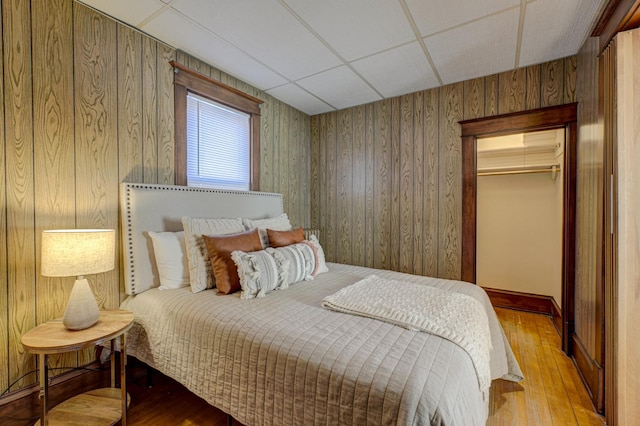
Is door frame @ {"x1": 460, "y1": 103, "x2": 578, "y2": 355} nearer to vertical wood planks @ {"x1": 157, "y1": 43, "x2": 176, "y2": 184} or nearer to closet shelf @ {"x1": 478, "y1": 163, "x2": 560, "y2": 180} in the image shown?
closet shelf @ {"x1": 478, "y1": 163, "x2": 560, "y2": 180}

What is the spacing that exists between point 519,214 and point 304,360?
3758 millimetres

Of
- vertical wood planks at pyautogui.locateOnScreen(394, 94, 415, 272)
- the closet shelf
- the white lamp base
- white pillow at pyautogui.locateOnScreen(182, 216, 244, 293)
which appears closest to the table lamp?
the white lamp base

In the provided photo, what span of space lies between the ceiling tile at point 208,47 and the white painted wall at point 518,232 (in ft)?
10.5

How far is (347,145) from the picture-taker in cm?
363

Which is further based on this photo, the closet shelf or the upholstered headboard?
the closet shelf

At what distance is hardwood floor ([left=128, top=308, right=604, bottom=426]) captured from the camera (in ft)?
5.51

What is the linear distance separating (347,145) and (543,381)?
2944 mm

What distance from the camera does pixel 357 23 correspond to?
6.55ft

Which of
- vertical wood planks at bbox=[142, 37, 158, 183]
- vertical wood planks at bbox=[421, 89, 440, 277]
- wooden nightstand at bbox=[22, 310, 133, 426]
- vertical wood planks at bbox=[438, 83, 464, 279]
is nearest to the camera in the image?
wooden nightstand at bbox=[22, 310, 133, 426]

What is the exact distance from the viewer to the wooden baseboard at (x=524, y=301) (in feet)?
11.0

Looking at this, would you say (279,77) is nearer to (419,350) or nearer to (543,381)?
(419,350)

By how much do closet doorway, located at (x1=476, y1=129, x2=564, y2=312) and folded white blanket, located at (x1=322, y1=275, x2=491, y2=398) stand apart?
8.25 ft

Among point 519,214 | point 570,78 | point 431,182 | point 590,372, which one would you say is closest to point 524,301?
point 519,214

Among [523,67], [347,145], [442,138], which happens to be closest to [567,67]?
[523,67]
